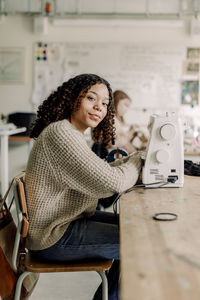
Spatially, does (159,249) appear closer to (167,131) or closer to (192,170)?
(167,131)

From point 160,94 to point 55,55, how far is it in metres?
1.42

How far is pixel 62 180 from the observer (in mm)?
1238

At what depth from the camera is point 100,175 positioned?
3.86 ft

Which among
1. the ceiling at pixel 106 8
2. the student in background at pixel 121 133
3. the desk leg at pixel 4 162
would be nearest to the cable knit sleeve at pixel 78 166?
the student in background at pixel 121 133

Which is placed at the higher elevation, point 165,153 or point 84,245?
point 165,153

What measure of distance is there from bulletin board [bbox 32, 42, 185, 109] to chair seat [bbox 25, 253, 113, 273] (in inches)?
134

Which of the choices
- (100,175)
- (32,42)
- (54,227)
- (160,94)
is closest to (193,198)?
(100,175)

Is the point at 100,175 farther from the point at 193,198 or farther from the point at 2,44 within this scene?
the point at 2,44

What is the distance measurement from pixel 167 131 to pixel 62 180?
45cm

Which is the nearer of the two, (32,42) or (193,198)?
(193,198)

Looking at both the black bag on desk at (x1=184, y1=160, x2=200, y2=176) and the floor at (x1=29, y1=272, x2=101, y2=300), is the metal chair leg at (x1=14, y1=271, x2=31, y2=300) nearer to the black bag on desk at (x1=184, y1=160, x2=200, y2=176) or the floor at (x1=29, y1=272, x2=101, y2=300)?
the floor at (x1=29, y1=272, x2=101, y2=300)

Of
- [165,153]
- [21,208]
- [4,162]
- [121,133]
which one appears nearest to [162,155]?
[165,153]

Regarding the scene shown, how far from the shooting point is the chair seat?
1.26 meters

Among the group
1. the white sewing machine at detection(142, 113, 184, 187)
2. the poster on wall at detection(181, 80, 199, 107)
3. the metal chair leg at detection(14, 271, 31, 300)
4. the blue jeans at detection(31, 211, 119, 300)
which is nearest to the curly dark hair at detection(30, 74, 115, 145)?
the white sewing machine at detection(142, 113, 184, 187)
